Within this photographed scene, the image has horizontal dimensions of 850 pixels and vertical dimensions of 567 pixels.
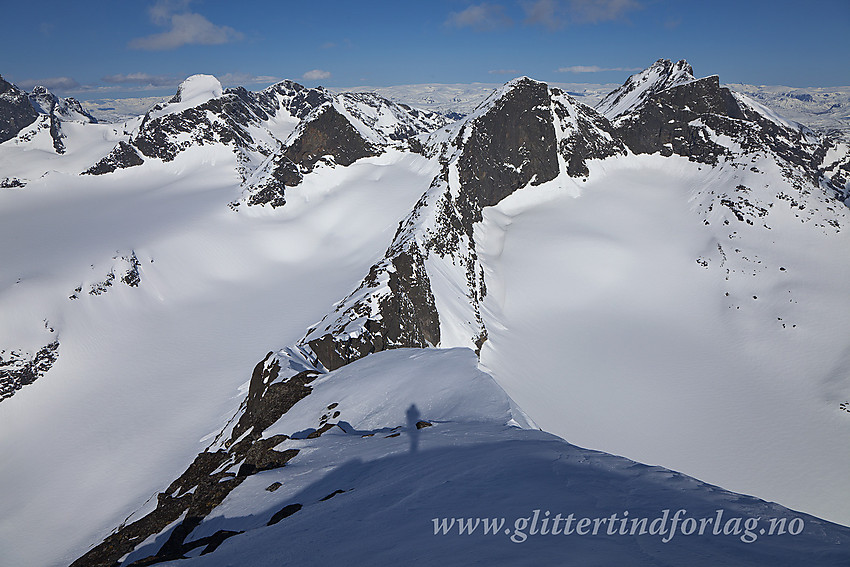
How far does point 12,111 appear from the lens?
125375 mm

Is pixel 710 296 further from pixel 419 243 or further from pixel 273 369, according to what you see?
pixel 273 369

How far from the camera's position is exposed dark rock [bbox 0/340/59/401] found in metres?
43.9

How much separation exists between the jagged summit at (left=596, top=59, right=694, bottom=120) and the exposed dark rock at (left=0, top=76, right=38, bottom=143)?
175932 millimetres

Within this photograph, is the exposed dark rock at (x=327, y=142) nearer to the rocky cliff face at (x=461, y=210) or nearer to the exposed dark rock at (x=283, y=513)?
the rocky cliff face at (x=461, y=210)

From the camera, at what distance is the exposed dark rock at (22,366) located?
43.9 meters

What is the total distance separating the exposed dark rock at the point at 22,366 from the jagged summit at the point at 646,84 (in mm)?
113223

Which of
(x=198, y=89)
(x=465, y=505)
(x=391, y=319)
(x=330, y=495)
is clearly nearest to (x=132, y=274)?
(x=391, y=319)

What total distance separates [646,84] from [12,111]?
19053 cm

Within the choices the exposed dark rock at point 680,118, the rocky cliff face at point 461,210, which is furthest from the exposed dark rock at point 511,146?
the exposed dark rock at point 680,118

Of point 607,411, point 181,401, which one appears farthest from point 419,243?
point 181,401

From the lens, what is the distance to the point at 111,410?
40.1 meters

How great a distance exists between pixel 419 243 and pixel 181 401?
28444 mm

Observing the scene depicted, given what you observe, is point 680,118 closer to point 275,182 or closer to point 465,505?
point 275,182

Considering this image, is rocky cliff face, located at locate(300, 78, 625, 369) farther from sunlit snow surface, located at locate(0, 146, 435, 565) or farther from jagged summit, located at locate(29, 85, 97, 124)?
jagged summit, located at locate(29, 85, 97, 124)
